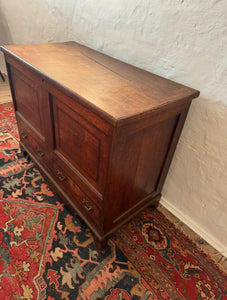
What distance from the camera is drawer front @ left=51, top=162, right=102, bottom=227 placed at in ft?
3.45

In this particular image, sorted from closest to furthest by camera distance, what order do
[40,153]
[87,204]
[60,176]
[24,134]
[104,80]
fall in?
[104,80], [87,204], [60,176], [40,153], [24,134]

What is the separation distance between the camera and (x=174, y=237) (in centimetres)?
130

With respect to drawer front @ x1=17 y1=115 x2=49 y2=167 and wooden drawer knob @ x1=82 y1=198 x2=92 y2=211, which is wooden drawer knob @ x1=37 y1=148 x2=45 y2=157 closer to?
drawer front @ x1=17 y1=115 x2=49 y2=167

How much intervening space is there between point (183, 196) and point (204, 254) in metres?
0.36

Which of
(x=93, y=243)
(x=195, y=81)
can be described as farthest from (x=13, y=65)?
(x=93, y=243)

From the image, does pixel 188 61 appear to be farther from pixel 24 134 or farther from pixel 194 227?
pixel 24 134

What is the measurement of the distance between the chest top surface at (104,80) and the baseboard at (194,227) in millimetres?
770

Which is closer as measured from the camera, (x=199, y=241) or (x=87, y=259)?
(x=87, y=259)

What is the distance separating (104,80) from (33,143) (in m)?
0.81

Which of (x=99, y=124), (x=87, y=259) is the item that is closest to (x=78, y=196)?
(x=87, y=259)

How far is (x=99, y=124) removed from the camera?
0.77m

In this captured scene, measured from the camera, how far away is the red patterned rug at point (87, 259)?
3.38 ft

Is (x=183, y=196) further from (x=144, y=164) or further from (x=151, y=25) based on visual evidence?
(x=151, y=25)

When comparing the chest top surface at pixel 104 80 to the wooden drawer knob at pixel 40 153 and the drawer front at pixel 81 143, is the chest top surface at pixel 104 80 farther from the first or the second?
the wooden drawer knob at pixel 40 153
